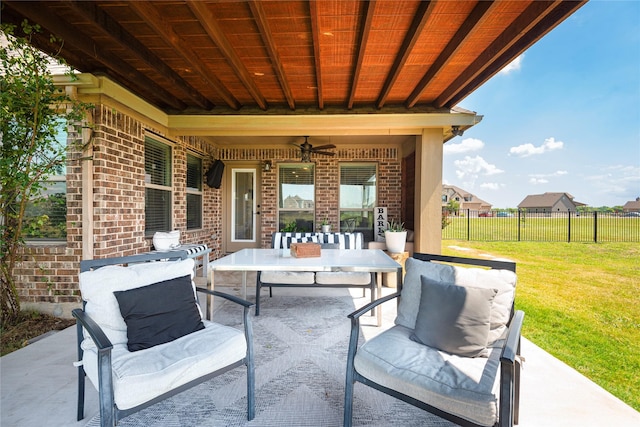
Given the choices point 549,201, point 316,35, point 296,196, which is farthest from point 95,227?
point 549,201

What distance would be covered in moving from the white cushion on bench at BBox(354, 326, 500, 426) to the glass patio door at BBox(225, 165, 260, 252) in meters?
5.38

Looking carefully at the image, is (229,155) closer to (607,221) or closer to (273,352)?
(273,352)

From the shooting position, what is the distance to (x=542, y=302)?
152 inches

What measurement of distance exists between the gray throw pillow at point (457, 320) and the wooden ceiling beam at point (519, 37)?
2121 millimetres

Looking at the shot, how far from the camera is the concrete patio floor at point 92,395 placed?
5.44ft

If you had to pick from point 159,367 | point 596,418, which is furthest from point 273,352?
point 596,418

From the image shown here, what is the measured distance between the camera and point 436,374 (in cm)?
137

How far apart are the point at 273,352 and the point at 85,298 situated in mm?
1428

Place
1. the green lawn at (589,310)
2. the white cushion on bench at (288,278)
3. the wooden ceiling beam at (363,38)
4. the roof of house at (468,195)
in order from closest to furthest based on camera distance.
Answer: the wooden ceiling beam at (363,38)
the green lawn at (589,310)
the white cushion on bench at (288,278)
the roof of house at (468,195)

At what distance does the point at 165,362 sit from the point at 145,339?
287mm

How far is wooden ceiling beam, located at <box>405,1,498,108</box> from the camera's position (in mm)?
2121

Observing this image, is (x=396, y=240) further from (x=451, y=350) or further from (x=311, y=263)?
(x=451, y=350)

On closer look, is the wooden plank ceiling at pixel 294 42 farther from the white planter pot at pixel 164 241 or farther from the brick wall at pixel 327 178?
the brick wall at pixel 327 178

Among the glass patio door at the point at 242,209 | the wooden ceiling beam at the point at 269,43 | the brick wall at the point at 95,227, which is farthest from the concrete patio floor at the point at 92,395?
the glass patio door at the point at 242,209
